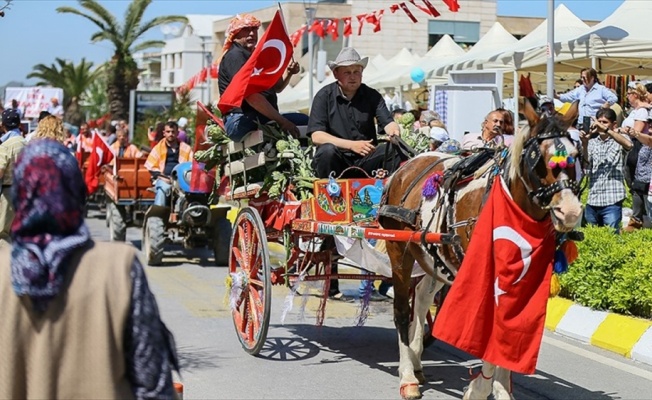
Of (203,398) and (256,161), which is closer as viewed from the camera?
(203,398)

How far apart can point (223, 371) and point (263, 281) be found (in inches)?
34.1

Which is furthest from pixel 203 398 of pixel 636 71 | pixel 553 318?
pixel 636 71

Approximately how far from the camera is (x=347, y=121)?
8742mm

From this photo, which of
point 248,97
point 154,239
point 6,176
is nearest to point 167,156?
point 154,239

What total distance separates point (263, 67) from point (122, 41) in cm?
4102

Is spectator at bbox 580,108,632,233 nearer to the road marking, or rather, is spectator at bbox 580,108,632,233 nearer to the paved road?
the paved road

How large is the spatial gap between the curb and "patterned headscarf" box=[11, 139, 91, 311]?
6.30 meters

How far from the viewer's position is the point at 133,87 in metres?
49.3

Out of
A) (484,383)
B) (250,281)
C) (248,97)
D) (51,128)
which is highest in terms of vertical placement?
(248,97)

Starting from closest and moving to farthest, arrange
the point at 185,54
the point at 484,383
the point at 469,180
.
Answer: the point at 484,383 → the point at 469,180 → the point at 185,54

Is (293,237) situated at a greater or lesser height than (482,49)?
lesser

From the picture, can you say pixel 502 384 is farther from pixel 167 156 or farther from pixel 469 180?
pixel 167 156

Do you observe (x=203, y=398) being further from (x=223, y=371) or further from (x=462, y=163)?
(x=462, y=163)

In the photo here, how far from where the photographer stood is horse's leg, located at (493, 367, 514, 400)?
6.35 m
